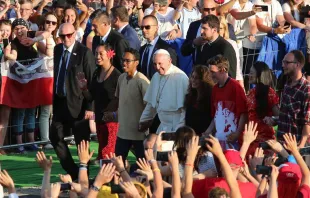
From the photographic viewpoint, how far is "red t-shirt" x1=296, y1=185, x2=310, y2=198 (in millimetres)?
11633

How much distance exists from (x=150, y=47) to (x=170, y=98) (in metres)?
1.53

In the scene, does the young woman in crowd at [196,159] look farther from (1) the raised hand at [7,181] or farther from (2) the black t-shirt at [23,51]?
(2) the black t-shirt at [23,51]

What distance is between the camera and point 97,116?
16.1m

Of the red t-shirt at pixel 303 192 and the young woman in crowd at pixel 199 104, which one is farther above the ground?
the young woman in crowd at pixel 199 104

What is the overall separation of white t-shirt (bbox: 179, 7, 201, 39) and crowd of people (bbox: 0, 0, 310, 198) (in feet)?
0.05

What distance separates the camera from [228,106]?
47.1 feet

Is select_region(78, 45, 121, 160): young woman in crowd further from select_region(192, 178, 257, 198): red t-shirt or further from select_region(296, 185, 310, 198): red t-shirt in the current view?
select_region(296, 185, 310, 198): red t-shirt

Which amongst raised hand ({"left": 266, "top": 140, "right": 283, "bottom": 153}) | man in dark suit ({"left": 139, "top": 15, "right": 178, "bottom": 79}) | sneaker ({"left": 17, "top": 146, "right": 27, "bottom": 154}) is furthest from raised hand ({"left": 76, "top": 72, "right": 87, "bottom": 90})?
raised hand ({"left": 266, "top": 140, "right": 283, "bottom": 153})

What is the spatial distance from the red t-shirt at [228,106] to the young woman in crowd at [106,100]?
191 cm

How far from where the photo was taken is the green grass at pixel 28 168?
16516 millimetres

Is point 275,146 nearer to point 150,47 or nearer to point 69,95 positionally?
point 150,47

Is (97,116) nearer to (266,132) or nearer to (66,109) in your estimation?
(66,109)

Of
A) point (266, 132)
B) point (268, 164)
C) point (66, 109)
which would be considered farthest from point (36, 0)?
point (268, 164)

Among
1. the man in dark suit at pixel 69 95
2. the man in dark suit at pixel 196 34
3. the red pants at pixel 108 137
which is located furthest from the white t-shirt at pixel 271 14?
the red pants at pixel 108 137
